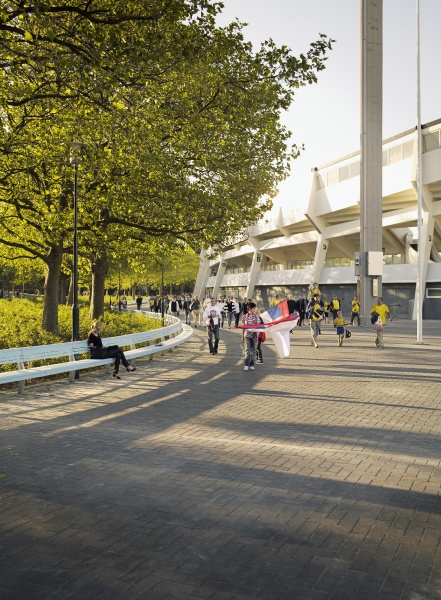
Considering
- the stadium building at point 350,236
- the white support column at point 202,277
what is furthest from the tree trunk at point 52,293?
the white support column at point 202,277

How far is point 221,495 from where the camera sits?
5527 mm

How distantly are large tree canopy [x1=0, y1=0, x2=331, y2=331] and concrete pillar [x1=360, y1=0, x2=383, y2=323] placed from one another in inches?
721

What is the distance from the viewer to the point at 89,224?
19.8m

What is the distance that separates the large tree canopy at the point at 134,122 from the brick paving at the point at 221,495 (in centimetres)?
509

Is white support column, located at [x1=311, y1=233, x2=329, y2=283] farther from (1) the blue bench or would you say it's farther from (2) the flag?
(2) the flag

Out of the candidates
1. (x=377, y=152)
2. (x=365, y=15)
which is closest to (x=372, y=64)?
(x=365, y=15)

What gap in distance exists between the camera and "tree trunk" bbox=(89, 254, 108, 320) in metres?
24.7

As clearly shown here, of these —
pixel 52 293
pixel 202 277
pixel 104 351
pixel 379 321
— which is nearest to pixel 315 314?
pixel 379 321

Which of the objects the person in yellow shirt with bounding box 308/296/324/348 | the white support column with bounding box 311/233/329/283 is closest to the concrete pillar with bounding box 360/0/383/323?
the white support column with bounding box 311/233/329/283

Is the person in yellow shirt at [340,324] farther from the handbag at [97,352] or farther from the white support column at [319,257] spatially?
the white support column at [319,257]

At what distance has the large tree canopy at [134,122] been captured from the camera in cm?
962

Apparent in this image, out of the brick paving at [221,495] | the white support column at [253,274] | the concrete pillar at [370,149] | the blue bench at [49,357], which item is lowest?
the brick paving at [221,495]

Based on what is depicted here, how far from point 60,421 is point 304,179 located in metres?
45.6

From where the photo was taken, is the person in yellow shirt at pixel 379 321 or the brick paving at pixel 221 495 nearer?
the brick paving at pixel 221 495
